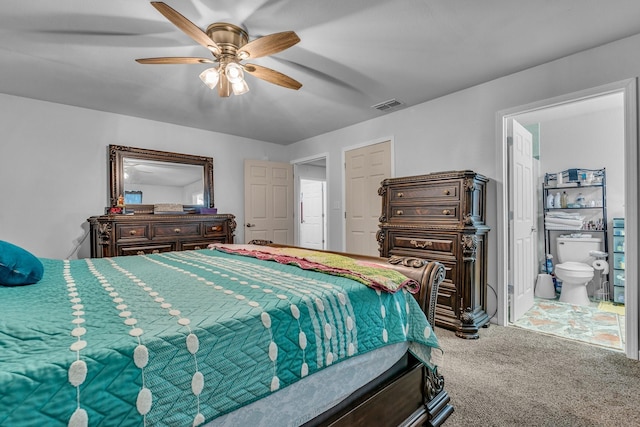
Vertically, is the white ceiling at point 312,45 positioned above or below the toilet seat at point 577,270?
above

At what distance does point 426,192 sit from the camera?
3.07m

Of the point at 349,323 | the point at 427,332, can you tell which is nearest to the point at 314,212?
the point at 427,332

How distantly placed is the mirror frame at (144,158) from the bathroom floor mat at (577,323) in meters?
4.23

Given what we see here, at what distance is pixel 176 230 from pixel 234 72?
237 cm

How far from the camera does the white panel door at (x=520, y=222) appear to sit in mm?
3031

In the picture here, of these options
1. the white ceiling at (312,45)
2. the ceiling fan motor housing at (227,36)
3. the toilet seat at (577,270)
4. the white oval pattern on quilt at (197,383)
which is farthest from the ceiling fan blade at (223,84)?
the toilet seat at (577,270)

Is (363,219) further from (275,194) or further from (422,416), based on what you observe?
(422,416)

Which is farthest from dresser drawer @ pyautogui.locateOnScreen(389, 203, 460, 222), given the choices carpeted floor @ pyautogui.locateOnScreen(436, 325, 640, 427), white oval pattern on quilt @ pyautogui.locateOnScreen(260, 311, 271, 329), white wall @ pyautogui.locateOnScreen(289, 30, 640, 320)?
white oval pattern on quilt @ pyautogui.locateOnScreen(260, 311, 271, 329)

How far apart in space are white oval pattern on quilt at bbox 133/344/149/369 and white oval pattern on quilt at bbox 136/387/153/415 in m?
0.05

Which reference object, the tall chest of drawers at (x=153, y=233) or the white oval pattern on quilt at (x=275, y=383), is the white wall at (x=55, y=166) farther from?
→ the white oval pattern on quilt at (x=275, y=383)

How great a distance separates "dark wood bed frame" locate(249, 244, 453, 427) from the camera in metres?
1.13

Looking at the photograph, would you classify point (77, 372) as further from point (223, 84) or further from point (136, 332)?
point (223, 84)

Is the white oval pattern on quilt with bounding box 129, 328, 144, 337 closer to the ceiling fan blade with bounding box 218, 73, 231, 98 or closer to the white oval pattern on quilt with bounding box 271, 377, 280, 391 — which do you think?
the white oval pattern on quilt with bounding box 271, 377, 280, 391

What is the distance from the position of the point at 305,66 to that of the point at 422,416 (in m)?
2.68
